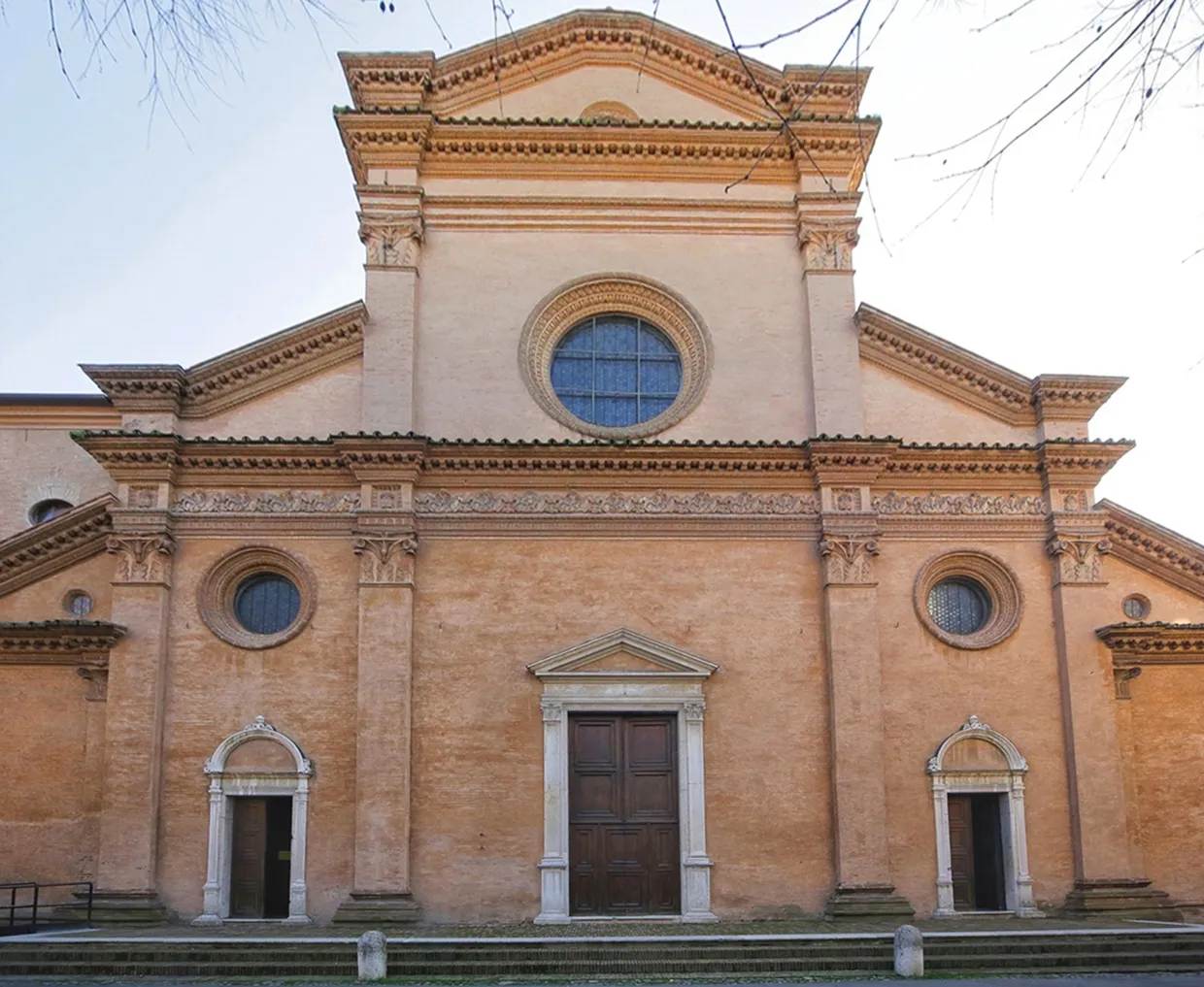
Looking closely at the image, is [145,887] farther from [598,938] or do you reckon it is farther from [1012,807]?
[1012,807]

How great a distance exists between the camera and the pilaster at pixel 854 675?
62.3 ft

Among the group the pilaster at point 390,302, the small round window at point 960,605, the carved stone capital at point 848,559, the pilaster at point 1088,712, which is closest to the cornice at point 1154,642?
the pilaster at point 1088,712

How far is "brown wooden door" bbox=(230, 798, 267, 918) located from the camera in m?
19.4

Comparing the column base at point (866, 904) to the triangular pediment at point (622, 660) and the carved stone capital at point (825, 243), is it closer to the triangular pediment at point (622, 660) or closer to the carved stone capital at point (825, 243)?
the triangular pediment at point (622, 660)

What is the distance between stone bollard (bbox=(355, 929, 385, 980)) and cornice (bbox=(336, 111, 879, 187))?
1299 centimetres

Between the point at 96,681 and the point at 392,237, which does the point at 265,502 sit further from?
the point at 392,237

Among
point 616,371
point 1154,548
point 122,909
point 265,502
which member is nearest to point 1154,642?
point 1154,548

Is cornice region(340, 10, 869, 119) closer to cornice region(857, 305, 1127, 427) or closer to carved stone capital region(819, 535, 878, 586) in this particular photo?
cornice region(857, 305, 1127, 427)

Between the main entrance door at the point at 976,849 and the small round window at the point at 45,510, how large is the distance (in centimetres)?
1783

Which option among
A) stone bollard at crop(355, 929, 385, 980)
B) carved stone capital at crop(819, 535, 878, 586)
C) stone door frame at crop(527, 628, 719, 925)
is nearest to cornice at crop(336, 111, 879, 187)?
carved stone capital at crop(819, 535, 878, 586)

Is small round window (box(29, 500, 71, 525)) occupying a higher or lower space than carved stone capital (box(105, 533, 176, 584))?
higher

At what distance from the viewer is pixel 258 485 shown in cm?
2039

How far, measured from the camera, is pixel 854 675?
19719mm

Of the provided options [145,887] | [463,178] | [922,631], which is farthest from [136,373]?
[922,631]
